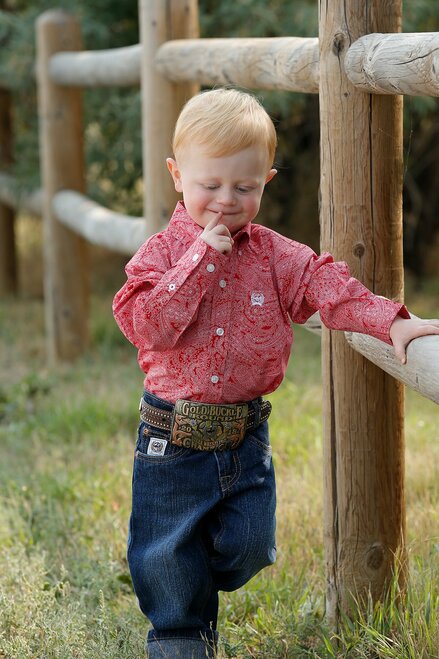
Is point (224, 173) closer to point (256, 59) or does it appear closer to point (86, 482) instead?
point (256, 59)

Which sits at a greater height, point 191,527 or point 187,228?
point 187,228

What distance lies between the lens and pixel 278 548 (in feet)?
9.67

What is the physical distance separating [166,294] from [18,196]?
479cm

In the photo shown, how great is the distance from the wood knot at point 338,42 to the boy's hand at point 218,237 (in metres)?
0.55

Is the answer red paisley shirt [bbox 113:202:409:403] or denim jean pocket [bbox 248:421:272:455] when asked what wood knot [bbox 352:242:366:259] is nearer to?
red paisley shirt [bbox 113:202:409:403]

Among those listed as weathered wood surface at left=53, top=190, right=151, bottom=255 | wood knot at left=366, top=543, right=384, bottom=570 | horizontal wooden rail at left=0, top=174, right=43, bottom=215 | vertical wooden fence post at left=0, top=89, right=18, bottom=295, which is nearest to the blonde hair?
wood knot at left=366, top=543, right=384, bottom=570

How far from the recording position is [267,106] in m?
5.97

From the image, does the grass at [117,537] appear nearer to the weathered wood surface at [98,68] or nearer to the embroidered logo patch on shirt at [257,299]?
the embroidered logo patch on shirt at [257,299]

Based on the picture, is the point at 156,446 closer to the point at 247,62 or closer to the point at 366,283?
the point at 366,283

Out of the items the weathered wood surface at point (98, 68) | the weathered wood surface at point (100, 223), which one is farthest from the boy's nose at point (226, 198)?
the weathered wood surface at point (98, 68)

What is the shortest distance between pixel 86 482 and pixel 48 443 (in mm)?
647

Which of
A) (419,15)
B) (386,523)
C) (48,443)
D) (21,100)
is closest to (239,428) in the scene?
(386,523)

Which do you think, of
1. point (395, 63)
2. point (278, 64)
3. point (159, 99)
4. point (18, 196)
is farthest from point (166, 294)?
point (18, 196)

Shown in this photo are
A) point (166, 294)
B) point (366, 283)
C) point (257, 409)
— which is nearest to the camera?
point (166, 294)
